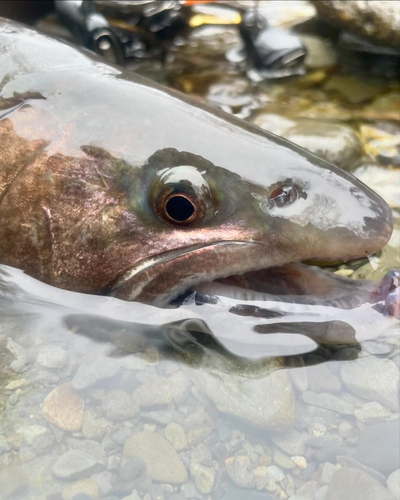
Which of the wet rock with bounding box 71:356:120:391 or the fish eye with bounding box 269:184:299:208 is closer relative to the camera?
the fish eye with bounding box 269:184:299:208

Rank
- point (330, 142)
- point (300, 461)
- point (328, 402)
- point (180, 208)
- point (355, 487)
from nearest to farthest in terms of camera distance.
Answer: point (355, 487)
point (300, 461)
point (180, 208)
point (328, 402)
point (330, 142)

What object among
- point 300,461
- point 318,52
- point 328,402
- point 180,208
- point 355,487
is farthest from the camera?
point 318,52

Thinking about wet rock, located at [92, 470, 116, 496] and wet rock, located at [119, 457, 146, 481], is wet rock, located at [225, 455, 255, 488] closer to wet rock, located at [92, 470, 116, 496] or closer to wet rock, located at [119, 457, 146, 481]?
wet rock, located at [119, 457, 146, 481]

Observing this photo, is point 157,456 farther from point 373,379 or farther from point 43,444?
point 373,379

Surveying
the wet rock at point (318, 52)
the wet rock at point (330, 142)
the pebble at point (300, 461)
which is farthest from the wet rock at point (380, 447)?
the wet rock at point (318, 52)

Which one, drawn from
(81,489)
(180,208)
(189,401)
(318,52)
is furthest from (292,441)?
(318,52)

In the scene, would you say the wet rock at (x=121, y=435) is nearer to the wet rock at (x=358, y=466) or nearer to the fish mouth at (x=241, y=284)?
the fish mouth at (x=241, y=284)

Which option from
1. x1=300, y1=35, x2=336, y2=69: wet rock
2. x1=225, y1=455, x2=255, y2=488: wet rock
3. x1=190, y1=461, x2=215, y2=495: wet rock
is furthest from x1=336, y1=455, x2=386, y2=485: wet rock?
x1=300, y1=35, x2=336, y2=69: wet rock
